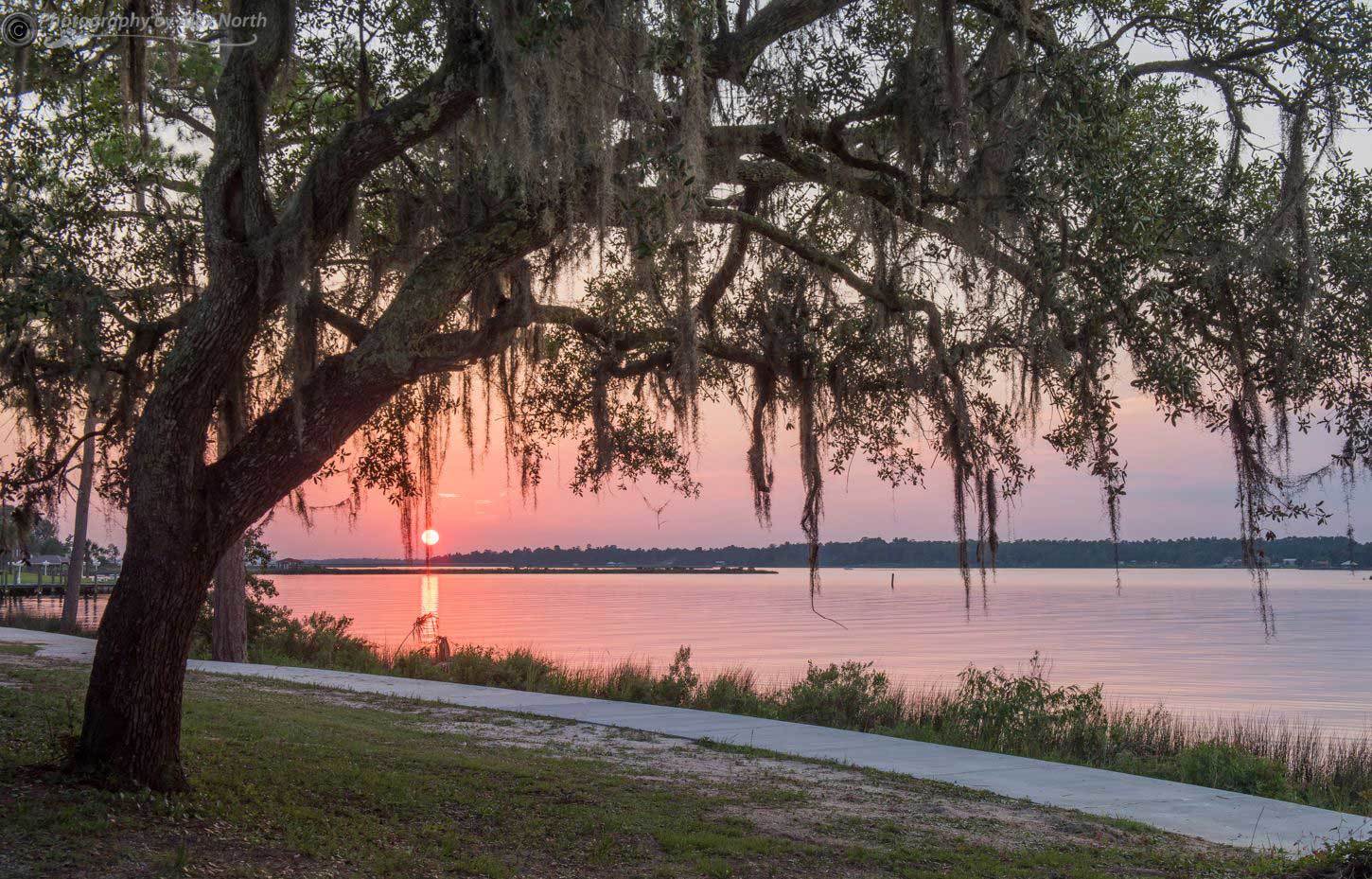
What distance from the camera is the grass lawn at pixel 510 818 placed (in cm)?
627

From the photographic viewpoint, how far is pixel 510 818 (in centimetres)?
762

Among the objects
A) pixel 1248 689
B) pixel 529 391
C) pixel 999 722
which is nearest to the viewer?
pixel 529 391

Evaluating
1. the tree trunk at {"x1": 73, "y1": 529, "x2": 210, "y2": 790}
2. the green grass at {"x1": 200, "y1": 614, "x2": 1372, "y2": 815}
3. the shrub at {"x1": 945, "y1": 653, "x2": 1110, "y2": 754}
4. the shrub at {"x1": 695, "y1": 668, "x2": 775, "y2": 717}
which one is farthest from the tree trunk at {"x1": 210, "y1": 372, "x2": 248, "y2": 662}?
the shrub at {"x1": 945, "y1": 653, "x2": 1110, "y2": 754}

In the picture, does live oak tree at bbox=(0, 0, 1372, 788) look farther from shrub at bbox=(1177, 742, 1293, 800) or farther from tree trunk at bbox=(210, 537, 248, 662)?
tree trunk at bbox=(210, 537, 248, 662)

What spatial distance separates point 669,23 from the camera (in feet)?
21.0

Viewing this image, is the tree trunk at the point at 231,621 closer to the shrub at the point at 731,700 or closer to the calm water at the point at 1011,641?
the shrub at the point at 731,700

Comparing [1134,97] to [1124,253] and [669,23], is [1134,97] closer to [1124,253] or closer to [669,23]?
[1124,253]

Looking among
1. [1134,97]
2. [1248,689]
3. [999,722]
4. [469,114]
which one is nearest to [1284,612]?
[1248,689]

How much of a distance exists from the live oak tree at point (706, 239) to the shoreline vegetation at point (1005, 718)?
10.9 ft

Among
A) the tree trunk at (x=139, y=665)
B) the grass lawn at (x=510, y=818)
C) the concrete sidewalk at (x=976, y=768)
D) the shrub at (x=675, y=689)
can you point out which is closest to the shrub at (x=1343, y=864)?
the grass lawn at (x=510, y=818)

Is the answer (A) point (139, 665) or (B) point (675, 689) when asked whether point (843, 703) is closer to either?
(B) point (675, 689)

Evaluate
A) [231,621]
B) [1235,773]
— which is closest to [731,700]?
[1235,773]

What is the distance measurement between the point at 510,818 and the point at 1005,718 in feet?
24.6

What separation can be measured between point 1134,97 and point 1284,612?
6894cm
